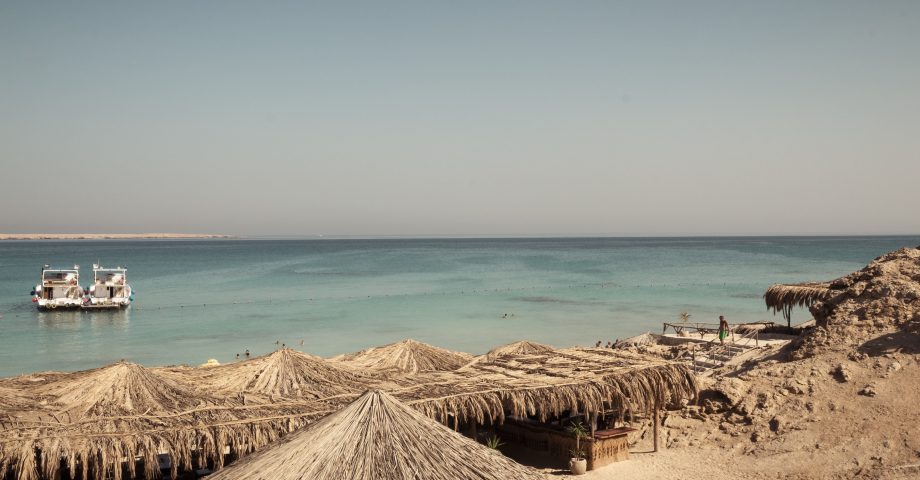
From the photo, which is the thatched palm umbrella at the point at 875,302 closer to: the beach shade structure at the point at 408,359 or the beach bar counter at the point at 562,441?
the beach bar counter at the point at 562,441

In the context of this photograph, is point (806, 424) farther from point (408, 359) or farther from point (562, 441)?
point (408, 359)

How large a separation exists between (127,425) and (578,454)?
7602mm

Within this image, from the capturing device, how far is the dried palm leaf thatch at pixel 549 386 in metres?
11.3

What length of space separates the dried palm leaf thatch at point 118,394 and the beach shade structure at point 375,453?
177 inches

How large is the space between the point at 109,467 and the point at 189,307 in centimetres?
3452

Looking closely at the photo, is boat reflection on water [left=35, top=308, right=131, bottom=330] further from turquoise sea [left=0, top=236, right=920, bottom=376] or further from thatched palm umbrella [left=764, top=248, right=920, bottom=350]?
thatched palm umbrella [left=764, top=248, right=920, bottom=350]

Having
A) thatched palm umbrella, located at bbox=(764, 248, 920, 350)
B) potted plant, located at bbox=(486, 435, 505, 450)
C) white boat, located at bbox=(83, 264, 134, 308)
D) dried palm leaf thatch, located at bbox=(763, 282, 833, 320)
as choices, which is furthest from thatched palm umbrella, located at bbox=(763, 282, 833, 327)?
white boat, located at bbox=(83, 264, 134, 308)

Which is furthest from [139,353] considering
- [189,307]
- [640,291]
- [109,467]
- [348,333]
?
[640,291]

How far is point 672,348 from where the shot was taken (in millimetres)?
22703

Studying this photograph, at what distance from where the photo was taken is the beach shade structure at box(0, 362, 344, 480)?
8.97 meters

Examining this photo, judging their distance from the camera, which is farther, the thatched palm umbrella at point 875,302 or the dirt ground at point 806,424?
the thatched palm umbrella at point 875,302

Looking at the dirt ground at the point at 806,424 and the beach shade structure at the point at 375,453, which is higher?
the beach shade structure at the point at 375,453

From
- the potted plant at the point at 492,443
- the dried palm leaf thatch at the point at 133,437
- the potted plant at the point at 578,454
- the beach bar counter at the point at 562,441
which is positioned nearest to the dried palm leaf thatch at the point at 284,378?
the dried palm leaf thatch at the point at 133,437

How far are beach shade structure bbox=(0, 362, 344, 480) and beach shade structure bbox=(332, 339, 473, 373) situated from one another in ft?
12.1
